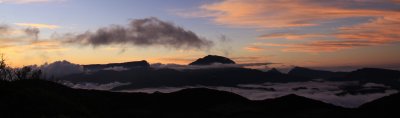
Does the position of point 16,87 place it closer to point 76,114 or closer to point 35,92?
point 35,92

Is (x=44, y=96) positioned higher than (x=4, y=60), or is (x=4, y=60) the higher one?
(x=4, y=60)

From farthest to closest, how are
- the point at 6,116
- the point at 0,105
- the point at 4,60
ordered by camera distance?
the point at 4,60
the point at 0,105
the point at 6,116

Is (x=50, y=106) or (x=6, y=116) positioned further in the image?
(x=50, y=106)

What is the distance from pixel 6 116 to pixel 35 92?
48127 mm

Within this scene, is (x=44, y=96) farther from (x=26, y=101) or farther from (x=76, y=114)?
(x=76, y=114)

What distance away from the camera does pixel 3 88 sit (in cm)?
14362

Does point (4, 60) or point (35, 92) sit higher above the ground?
point (4, 60)

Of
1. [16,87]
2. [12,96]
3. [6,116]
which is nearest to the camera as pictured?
[6,116]

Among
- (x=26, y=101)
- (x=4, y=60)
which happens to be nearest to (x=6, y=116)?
(x=26, y=101)

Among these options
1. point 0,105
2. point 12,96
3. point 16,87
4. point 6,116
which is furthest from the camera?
point 16,87

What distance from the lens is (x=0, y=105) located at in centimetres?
12638

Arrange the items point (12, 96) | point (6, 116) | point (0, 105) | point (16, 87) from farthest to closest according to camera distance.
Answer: point (16, 87), point (12, 96), point (0, 105), point (6, 116)

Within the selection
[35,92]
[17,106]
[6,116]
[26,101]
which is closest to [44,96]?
[35,92]

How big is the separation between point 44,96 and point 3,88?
20569 mm
